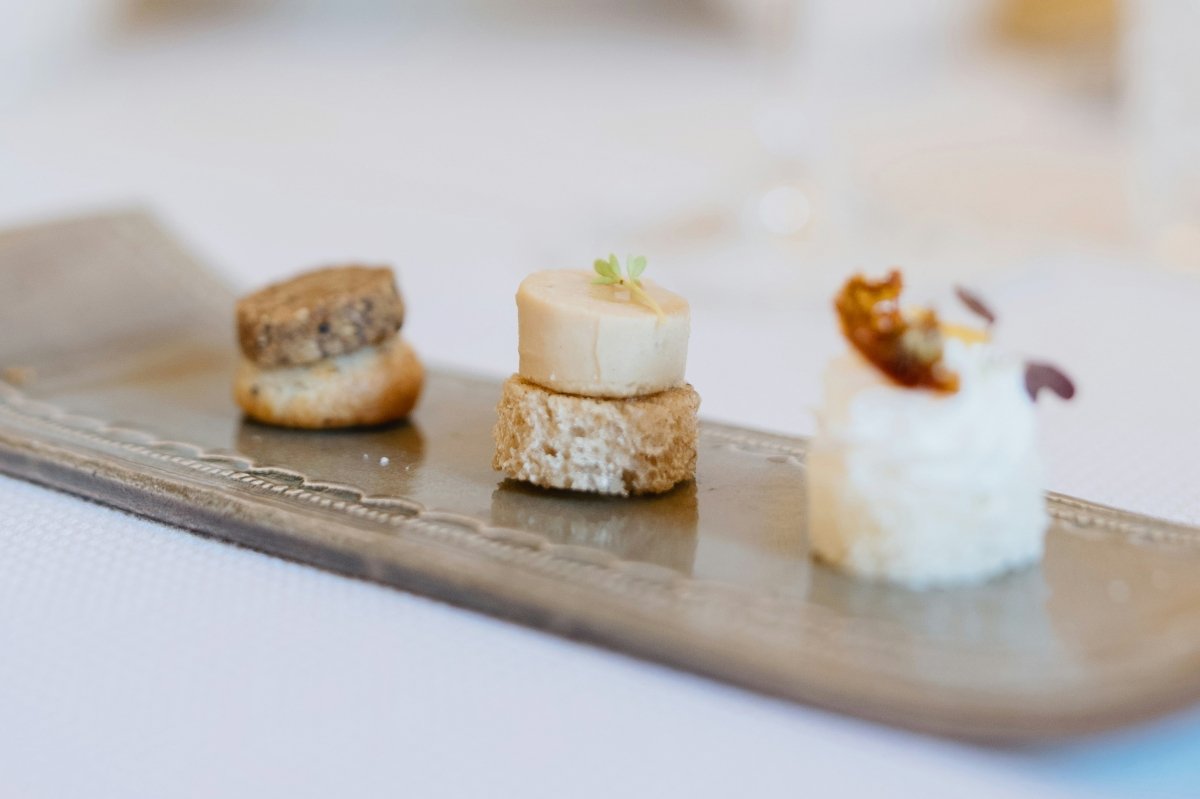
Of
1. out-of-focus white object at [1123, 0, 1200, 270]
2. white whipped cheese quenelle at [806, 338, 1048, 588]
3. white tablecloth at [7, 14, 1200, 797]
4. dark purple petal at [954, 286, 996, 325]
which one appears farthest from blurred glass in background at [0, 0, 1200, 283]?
white whipped cheese quenelle at [806, 338, 1048, 588]

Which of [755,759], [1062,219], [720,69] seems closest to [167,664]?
[755,759]

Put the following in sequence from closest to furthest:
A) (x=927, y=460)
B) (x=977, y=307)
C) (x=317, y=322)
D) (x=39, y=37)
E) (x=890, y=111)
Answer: (x=927, y=460), (x=977, y=307), (x=317, y=322), (x=890, y=111), (x=39, y=37)

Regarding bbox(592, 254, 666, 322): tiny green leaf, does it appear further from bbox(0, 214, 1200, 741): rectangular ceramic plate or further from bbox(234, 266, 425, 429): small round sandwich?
bbox(234, 266, 425, 429): small round sandwich

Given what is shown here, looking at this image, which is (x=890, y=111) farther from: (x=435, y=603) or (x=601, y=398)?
(x=435, y=603)

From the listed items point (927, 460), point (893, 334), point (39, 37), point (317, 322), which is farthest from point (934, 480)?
point (39, 37)

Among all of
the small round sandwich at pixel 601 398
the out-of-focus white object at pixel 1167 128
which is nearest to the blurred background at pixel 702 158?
the out-of-focus white object at pixel 1167 128
